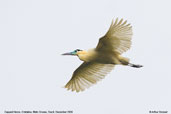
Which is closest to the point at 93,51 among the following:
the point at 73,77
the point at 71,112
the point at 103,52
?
the point at 103,52

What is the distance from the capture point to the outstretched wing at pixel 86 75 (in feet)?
62.6

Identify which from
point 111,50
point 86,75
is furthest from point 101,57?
point 86,75

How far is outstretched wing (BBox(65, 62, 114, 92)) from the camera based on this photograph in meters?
19.1

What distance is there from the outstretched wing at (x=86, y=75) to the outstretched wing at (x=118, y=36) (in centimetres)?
98

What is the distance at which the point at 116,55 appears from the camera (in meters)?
18.4

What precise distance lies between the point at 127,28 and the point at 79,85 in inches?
102

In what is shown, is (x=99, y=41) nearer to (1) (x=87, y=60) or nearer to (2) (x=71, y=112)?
(1) (x=87, y=60)

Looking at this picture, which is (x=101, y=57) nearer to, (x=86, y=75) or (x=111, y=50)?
(x=111, y=50)

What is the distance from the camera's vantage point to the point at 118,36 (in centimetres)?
1819

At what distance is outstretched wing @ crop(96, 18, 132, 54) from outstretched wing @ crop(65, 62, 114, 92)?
0.98m

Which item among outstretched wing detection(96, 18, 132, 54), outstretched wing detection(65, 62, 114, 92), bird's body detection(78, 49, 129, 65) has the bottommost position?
outstretched wing detection(65, 62, 114, 92)

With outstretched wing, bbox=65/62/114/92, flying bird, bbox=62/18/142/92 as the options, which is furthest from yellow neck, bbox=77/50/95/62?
outstretched wing, bbox=65/62/114/92

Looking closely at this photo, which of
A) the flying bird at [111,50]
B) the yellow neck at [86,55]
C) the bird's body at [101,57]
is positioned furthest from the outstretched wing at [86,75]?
the yellow neck at [86,55]

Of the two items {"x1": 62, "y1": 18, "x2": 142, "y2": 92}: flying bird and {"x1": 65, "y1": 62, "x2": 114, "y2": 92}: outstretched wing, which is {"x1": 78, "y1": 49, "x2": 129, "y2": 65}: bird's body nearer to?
{"x1": 62, "y1": 18, "x2": 142, "y2": 92}: flying bird
